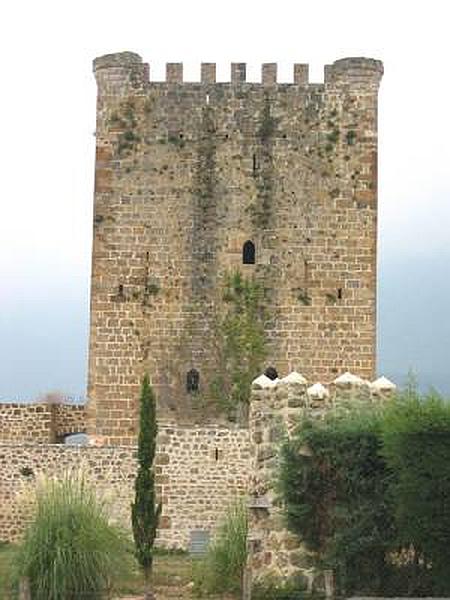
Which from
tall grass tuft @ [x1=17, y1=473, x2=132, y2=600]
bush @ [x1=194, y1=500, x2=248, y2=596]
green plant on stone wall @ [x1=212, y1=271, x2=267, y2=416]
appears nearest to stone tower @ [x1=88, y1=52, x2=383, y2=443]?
green plant on stone wall @ [x1=212, y1=271, x2=267, y2=416]

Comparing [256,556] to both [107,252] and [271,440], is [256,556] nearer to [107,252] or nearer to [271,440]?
[271,440]

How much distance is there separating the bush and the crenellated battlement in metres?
13.3

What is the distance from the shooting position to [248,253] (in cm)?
3122

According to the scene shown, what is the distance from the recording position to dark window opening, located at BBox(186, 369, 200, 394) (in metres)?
31.0

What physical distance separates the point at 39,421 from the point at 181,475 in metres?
7.66

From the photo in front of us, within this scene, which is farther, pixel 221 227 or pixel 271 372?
pixel 221 227

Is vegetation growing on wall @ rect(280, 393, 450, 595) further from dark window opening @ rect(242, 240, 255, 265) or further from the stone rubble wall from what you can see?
dark window opening @ rect(242, 240, 255, 265)

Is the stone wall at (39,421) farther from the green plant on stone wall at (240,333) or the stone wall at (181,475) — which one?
the stone wall at (181,475)

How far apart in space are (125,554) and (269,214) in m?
13.3

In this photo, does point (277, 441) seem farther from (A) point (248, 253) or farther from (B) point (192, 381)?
(A) point (248, 253)

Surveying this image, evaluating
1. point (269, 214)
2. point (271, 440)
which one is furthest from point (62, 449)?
point (271, 440)

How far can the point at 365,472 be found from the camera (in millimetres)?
18172

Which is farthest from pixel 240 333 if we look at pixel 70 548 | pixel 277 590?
pixel 277 590

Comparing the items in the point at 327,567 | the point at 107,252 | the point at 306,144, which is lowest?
the point at 327,567
